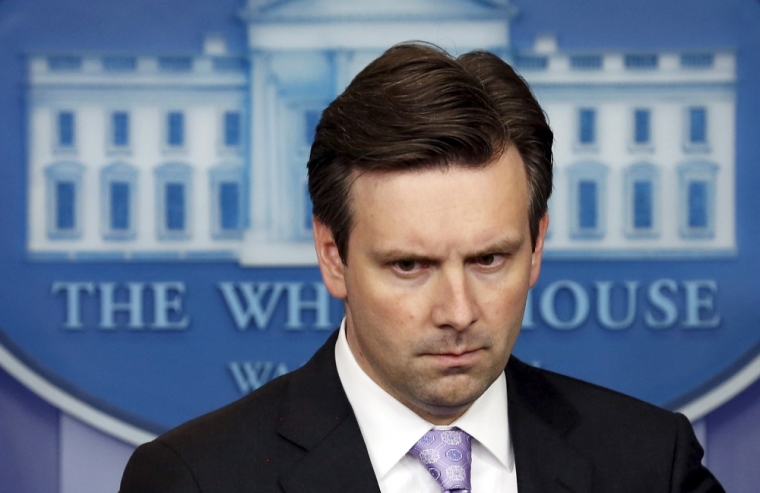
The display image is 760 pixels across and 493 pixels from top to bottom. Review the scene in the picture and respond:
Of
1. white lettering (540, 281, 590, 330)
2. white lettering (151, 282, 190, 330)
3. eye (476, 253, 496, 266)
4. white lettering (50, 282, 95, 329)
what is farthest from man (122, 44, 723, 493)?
white lettering (50, 282, 95, 329)

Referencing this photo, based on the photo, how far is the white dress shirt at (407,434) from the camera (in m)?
1.68

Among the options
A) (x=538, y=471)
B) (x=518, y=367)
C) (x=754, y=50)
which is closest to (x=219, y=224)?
(x=518, y=367)

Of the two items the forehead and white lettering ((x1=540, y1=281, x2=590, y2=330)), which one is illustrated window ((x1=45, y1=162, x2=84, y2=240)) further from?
the forehead

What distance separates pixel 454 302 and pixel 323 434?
0.34m

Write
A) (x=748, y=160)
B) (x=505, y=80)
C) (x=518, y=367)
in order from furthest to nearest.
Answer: (x=748, y=160)
(x=518, y=367)
(x=505, y=80)

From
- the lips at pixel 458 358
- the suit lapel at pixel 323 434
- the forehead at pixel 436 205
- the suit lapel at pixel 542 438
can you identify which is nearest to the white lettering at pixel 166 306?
the suit lapel at pixel 323 434

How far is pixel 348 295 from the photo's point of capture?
169cm

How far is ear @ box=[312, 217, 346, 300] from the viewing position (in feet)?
5.64

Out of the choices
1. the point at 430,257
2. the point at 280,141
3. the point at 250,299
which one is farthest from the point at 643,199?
the point at 430,257

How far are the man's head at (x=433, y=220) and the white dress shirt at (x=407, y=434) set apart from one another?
4cm

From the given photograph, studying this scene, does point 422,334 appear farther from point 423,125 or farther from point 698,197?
point 698,197

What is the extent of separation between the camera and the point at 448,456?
166 cm

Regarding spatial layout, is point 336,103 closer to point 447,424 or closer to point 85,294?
point 447,424

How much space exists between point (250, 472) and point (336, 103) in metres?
0.61
